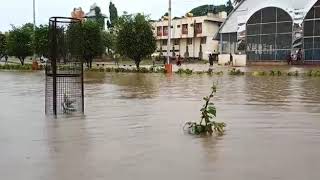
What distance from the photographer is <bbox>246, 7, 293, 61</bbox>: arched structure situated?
53.3 m

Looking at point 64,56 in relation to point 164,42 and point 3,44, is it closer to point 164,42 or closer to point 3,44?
point 3,44

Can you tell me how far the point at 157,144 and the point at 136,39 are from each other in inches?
1314

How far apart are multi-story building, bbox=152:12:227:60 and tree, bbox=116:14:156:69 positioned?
1930 inches

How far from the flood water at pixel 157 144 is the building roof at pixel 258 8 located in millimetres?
41017

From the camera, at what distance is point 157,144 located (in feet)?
26.4

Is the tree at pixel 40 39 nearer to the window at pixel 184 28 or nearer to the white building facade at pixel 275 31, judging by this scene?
the white building facade at pixel 275 31

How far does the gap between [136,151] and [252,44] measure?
49.7 metres

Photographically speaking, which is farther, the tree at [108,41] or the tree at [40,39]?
the tree at [108,41]

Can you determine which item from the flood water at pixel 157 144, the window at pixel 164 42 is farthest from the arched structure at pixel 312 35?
the window at pixel 164 42

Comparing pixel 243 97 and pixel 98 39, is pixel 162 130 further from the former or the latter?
pixel 98 39

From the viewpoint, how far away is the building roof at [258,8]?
5255 centimetres

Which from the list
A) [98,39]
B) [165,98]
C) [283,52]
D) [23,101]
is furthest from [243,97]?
[283,52]

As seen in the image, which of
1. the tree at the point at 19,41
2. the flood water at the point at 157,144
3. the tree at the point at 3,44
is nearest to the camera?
the flood water at the point at 157,144

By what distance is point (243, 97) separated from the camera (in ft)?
52.8
